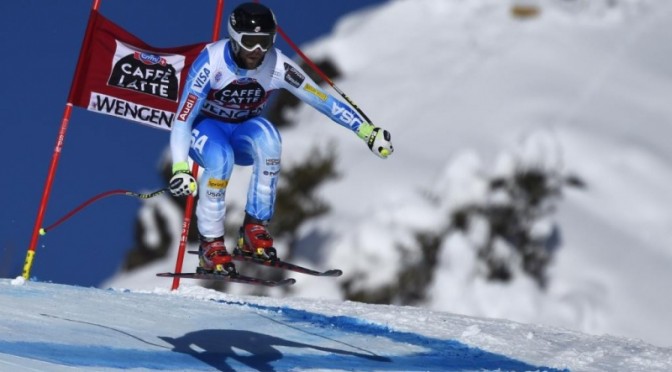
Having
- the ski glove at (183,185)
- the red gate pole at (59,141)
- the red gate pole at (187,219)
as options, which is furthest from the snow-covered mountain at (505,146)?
the ski glove at (183,185)

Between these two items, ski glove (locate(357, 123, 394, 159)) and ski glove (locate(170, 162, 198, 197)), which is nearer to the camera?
ski glove (locate(170, 162, 198, 197))

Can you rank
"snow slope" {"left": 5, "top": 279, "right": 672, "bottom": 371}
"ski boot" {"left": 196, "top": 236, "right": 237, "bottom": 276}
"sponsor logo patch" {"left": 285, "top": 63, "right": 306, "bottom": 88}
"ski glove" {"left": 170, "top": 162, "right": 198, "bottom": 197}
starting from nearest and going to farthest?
"ski glove" {"left": 170, "top": 162, "right": 198, "bottom": 197} → "snow slope" {"left": 5, "top": 279, "right": 672, "bottom": 371} → "ski boot" {"left": 196, "top": 236, "right": 237, "bottom": 276} → "sponsor logo patch" {"left": 285, "top": 63, "right": 306, "bottom": 88}

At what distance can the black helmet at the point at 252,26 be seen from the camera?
34.0 ft

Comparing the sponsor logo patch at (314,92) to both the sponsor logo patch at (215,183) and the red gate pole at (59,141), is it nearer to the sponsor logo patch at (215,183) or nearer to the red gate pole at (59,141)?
the sponsor logo patch at (215,183)

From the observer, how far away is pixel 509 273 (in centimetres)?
3853

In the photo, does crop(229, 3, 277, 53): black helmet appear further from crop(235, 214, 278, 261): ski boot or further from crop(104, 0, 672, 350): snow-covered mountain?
crop(104, 0, 672, 350): snow-covered mountain

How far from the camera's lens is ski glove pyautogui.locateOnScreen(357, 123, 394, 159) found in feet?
35.4

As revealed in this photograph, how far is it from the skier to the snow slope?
2.32 ft

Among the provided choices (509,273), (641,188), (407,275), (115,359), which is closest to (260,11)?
(115,359)

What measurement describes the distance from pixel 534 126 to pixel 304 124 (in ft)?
21.4

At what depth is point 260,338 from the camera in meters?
11.4

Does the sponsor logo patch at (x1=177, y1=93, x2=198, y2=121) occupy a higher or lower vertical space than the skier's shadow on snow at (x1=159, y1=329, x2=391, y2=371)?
higher

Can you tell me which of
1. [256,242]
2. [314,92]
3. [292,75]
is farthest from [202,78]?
[256,242]

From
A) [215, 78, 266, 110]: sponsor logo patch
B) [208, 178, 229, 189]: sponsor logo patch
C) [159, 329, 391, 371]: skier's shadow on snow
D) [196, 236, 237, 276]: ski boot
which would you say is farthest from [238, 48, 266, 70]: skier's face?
[159, 329, 391, 371]: skier's shadow on snow
